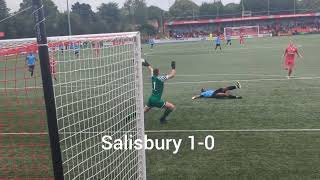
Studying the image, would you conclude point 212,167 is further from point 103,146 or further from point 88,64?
point 88,64

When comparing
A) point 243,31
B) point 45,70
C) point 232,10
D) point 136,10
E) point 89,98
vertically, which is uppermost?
point 136,10

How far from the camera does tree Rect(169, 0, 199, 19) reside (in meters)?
95.7

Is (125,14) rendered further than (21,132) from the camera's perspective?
Yes

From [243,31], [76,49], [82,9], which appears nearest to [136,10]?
[82,9]

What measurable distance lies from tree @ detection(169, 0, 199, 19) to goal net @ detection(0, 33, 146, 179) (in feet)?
285

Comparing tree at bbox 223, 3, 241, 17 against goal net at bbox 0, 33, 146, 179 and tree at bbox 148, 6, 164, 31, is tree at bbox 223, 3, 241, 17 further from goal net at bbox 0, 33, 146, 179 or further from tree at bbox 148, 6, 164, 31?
goal net at bbox 0, 33, 146, 179

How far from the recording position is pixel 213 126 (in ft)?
37.3

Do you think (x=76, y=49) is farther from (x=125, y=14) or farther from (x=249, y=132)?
(x=125, y=14)

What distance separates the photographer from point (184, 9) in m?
105

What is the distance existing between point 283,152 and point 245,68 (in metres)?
17.8

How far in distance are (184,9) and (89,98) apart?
98856 millimetres

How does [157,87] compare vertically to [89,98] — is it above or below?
below

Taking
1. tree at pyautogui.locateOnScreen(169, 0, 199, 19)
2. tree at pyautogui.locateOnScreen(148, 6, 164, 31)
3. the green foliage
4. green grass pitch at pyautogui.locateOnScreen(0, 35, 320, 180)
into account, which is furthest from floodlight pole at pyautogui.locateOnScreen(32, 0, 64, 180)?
tree at pyautogui.locateOnScreen(169, 0, 199, 19)

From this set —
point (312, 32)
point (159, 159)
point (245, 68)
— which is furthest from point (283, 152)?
point (312, 32)
